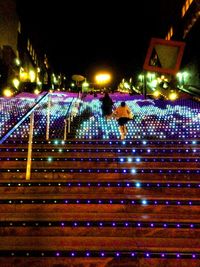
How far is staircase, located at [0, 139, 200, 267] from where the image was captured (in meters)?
4.58

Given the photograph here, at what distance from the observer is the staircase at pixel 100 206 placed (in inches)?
180

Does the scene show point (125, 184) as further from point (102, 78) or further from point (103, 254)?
point (102, 78)

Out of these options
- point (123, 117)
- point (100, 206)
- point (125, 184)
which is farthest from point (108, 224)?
point (123, 117)

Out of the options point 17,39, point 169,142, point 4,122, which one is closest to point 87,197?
point 169,142

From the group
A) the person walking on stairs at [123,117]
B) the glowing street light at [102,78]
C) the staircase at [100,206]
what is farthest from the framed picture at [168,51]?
the glowing street light at [102,78]

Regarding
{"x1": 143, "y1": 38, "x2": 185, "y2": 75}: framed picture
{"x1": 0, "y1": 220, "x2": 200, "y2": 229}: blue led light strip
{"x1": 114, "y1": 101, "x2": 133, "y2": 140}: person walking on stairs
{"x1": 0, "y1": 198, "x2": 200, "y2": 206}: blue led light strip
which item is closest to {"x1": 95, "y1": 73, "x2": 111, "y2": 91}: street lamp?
{"x1": 143, "y1": 38, "x2": 185, "y2": 75}: framed picture

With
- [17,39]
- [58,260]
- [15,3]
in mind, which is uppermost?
[15,3]

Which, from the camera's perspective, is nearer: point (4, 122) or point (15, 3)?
point (4, 122)

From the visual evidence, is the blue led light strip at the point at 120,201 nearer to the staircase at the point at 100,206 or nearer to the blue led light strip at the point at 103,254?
the staircase at the point at 100,206

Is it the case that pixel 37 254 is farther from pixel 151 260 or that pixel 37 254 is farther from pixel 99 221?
pixel 151 260

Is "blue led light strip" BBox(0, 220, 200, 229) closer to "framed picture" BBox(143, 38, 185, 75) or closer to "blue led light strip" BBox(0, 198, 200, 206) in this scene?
"blue led light strip" BBox(0, 198, 200, 206)

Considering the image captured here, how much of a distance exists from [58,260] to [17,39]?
34.9m

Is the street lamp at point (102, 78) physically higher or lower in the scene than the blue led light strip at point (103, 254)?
higher

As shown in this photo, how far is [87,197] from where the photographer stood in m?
5.92
